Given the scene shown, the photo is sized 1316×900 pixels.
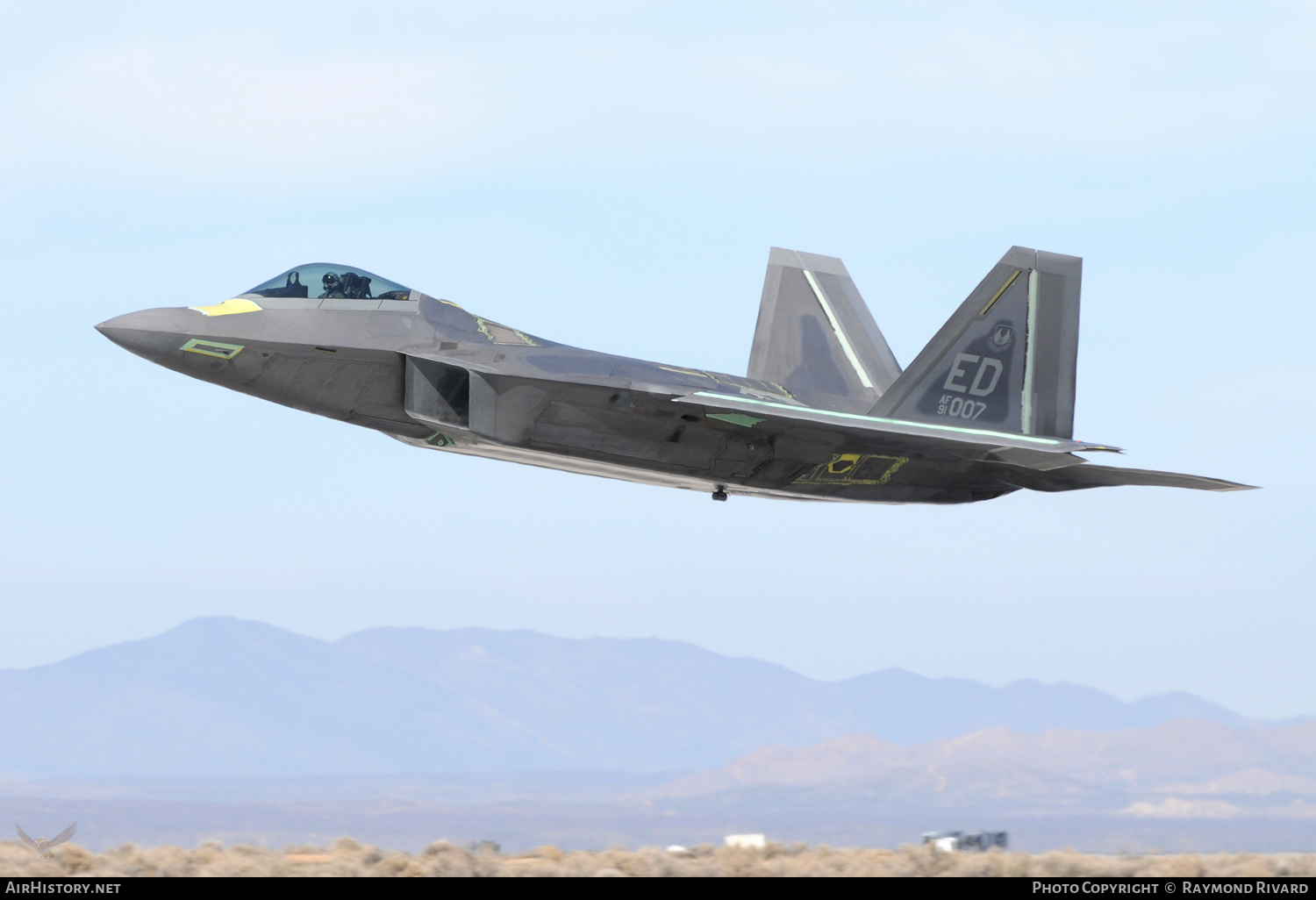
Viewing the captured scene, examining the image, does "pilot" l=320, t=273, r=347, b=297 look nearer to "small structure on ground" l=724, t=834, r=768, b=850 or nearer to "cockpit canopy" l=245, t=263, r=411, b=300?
"cockpit canopy" l=245, t=263, r=411, b=300

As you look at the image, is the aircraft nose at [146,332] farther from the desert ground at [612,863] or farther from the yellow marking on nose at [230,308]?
the desert ground at [612,863]

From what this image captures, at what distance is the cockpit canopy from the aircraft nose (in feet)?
3.83

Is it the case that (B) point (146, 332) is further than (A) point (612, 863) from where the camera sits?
Yes

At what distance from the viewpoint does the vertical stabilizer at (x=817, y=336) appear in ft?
78.4

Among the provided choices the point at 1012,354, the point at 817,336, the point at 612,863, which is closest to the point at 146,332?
the point at 612,863

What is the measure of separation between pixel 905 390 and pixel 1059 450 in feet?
8.67

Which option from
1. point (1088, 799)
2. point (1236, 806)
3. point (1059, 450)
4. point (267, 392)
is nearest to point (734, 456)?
point (1059, 450)

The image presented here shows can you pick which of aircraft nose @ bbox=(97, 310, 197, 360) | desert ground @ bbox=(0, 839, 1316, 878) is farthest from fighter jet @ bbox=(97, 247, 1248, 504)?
desert ground @ bbox=(0, 839, 1316, 878)

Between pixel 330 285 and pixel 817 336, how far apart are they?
10.6 meters

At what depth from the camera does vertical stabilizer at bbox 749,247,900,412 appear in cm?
2389

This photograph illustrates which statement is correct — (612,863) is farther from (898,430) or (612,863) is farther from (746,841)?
(898,430)

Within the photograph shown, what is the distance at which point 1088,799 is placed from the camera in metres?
93.7

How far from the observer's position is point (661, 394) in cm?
1689
